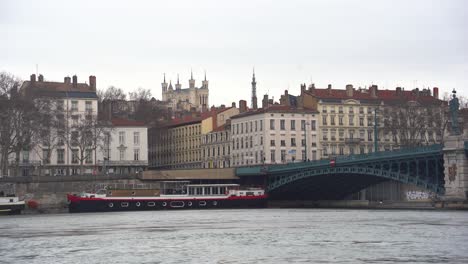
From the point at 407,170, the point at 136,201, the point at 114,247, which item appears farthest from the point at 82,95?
the point at 114,247

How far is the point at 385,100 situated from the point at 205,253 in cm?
11020

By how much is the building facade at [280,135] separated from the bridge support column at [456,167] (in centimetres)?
5934

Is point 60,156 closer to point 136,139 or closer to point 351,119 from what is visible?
point 136,139

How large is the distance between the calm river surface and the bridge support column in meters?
3.70

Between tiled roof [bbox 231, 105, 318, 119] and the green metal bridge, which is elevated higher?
tiled roof [bbox 231, 105, 318, 119]

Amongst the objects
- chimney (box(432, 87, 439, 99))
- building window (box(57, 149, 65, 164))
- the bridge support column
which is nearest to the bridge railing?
the bridge support column

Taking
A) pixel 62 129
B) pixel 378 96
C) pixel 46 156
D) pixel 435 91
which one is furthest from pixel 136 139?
pixel 435 91

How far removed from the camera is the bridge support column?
98.6 meters

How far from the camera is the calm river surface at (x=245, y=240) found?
5797cm

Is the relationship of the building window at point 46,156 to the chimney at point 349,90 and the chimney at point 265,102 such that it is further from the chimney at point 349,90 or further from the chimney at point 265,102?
the chimney at point 349,90

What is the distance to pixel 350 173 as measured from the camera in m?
112

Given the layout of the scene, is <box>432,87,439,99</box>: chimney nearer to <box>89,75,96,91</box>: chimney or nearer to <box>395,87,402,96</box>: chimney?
<box>395,87,402,96</box>: chimney

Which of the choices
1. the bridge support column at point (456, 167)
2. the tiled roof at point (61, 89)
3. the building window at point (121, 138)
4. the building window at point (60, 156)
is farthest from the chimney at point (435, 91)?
the bridge support column at point (456, 167)

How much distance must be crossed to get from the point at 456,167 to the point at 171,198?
41886mm
